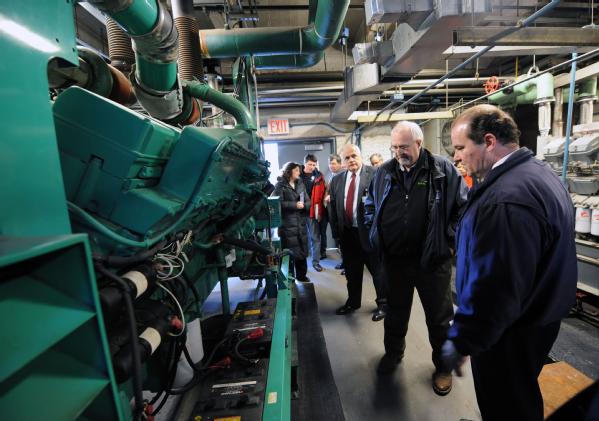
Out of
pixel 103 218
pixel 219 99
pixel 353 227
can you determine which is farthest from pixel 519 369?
pixel 219 99

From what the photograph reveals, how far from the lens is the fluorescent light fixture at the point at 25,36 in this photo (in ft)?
1.77

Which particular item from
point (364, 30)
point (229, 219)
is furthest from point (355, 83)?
point (229, 219)

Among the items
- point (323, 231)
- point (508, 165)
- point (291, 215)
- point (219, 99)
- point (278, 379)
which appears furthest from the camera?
point (323, 231)

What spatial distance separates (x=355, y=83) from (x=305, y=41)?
92 centimetres

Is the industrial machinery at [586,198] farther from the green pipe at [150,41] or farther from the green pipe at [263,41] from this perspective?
the green pipe at [150,41]

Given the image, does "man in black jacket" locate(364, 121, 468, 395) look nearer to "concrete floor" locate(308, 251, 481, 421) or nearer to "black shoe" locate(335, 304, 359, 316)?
"concrete floor" locate(308, 251, 481, 421)

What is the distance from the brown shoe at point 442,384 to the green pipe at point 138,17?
2.61 m

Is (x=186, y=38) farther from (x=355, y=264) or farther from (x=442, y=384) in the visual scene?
(x=442, y=384)

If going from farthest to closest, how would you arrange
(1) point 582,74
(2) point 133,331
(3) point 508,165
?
(1) point 582,74, (3) point 508,165, (2) point 133,331

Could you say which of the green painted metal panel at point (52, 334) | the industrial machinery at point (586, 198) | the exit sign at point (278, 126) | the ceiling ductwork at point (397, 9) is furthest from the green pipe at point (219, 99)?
the exit sign at point (278, 126)

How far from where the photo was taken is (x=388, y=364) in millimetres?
2121

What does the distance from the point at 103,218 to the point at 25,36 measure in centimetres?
63

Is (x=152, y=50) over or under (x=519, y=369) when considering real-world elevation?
over

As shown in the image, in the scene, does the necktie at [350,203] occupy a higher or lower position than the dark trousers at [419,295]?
higher
